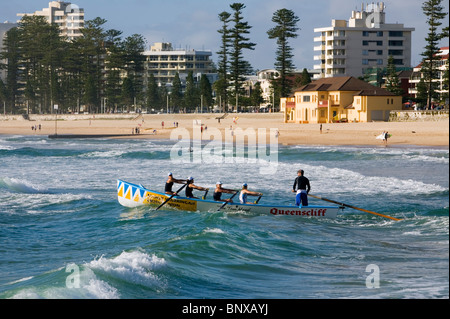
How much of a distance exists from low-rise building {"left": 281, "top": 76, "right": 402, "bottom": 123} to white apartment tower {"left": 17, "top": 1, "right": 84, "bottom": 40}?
106 metres

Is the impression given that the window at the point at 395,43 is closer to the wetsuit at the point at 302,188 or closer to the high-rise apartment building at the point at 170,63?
the high-rise apartment building at the point at 170,63

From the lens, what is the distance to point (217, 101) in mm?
109500

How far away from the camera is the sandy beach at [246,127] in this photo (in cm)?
5819

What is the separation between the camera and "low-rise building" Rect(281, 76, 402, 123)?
71.6 m

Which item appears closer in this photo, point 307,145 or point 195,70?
point 307,145

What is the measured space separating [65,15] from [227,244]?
563ft

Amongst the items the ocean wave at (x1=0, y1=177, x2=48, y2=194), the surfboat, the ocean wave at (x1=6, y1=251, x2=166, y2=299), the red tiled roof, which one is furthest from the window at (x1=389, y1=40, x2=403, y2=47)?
the ocean wave at (x1=6, y1=251, x2=166, y2=299)

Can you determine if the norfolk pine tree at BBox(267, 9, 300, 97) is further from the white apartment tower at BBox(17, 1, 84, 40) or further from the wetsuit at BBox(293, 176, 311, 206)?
the white apartment tower at BBox(17, 1, 84, 40)

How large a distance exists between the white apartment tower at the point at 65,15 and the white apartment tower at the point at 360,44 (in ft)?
284

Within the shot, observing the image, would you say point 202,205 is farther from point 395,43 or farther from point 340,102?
point 395,43

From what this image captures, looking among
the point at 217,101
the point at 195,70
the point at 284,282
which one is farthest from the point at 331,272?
the point at 195,70
